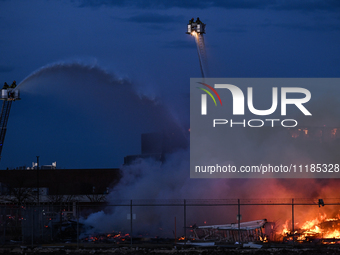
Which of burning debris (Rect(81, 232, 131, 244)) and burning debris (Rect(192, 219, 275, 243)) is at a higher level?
burning debris (Rect(192, 219, 275, 243))

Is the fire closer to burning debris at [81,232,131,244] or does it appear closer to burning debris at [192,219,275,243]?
burning debris at [192,219,275,243]

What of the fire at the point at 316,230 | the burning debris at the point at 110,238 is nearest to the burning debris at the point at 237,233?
the fire at the point at 316,230

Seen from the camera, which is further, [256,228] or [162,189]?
[162,189]

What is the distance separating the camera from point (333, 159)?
5416cm

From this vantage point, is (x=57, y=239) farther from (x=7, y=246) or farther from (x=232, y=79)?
(x=232, y=79)

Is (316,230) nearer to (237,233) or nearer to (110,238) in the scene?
(237,233)

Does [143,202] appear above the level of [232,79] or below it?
below

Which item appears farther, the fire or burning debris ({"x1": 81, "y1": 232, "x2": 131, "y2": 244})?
the fire

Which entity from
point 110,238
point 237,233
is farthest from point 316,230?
point 110,238

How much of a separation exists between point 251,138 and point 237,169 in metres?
4.64

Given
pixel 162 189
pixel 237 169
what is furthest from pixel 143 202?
pixel 237 169

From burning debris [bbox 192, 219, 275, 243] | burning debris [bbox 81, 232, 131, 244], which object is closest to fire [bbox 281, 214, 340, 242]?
burning debris [bbox 192, 219, 275, 243]

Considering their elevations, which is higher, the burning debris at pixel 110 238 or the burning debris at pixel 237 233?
the burning debris at pixel 237 233

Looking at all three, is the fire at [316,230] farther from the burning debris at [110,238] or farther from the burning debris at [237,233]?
the burning debris at [110,238]
